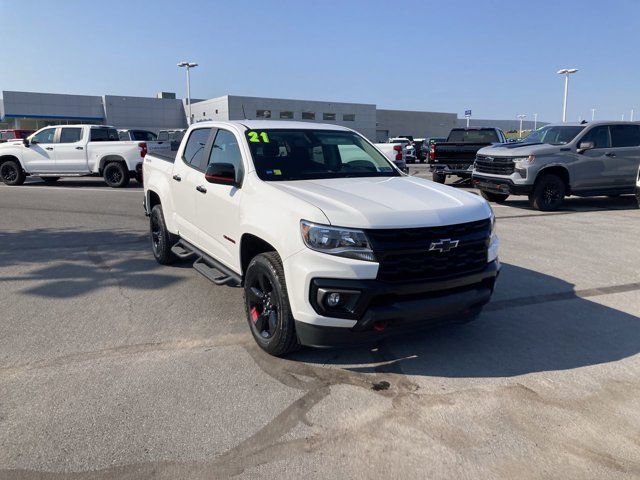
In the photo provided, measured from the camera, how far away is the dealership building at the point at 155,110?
55.6m

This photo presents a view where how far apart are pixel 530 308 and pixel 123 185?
1410 centimetres

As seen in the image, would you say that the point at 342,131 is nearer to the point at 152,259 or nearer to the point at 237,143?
the point at 237,143

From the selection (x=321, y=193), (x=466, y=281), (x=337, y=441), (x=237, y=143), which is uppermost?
(x=237, y=143)

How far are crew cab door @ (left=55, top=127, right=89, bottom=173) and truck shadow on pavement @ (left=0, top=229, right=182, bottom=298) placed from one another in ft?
26.8

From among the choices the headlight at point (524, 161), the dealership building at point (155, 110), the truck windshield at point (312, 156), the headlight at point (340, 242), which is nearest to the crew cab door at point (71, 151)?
the headlight at point (524, 161)

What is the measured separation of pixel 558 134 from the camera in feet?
41.1

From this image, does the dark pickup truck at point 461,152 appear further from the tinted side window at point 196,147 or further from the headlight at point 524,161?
the tinted side window at point 196,147

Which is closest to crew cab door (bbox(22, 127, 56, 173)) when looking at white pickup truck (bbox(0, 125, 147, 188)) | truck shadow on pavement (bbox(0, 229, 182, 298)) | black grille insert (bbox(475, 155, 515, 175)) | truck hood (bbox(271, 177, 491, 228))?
white pickup truck (bbox(0, 125, 147, 188))

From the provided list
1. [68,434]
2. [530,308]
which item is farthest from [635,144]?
[68,434]

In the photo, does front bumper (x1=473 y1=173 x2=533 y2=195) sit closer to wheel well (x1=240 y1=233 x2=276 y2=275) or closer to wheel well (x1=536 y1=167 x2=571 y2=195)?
wheel well (x1=536 y1=167 x2=571 y2=195)

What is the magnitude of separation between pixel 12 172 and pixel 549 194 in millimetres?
15966

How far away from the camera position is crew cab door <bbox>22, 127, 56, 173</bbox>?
16766mm

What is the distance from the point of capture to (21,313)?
16.5 feet

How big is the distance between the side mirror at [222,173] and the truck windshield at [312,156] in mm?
215
